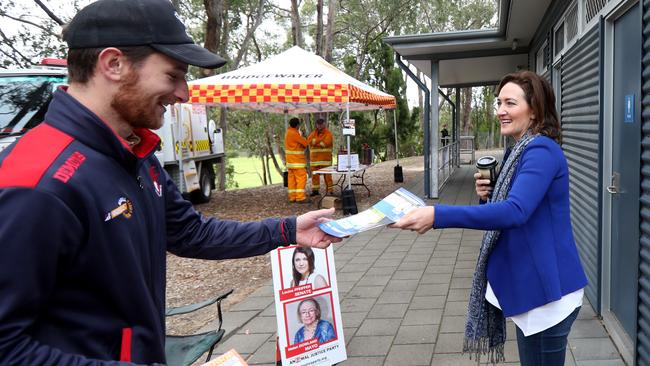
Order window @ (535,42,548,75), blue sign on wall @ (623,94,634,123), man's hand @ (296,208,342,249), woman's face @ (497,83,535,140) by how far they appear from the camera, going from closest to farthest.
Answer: man's hand @ (296,208,342,249) < woman's face @ (497,83,535,140) < blue sign on wall @ (623,94,634,123) < window @ (535,42,548,75)

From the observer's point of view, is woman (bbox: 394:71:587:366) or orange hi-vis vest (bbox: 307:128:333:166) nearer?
woman (bbox: 394:71:587:366)

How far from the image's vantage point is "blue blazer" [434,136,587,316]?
2262 millimetres

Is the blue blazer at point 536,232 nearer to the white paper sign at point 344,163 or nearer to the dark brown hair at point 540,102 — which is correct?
the dark brown hair at point 540,102

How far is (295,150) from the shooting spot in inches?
492

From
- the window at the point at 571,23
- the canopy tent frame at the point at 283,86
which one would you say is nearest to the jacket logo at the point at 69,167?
the window at the point at 571,23

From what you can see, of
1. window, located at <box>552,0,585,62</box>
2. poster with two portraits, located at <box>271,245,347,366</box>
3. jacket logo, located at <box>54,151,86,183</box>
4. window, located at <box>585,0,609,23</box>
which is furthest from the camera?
window, located at <box>552,0,585,62</box>

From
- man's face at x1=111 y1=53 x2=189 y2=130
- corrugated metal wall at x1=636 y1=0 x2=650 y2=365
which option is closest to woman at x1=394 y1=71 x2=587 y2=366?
man's face at x1=111 y1=53 x2=189 y2=130

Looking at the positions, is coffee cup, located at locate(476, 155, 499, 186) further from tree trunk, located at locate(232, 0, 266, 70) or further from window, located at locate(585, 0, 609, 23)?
tree trunk, located at locate(232, 0, 266, 70)

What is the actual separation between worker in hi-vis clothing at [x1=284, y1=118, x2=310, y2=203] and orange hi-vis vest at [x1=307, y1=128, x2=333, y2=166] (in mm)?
653

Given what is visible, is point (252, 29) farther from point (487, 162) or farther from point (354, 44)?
point (487, 162)

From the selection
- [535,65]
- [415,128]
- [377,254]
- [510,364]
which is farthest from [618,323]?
[415,128]

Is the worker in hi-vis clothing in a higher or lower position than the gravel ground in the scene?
higher

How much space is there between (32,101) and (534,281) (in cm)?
826

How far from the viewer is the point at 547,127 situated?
247 cm
